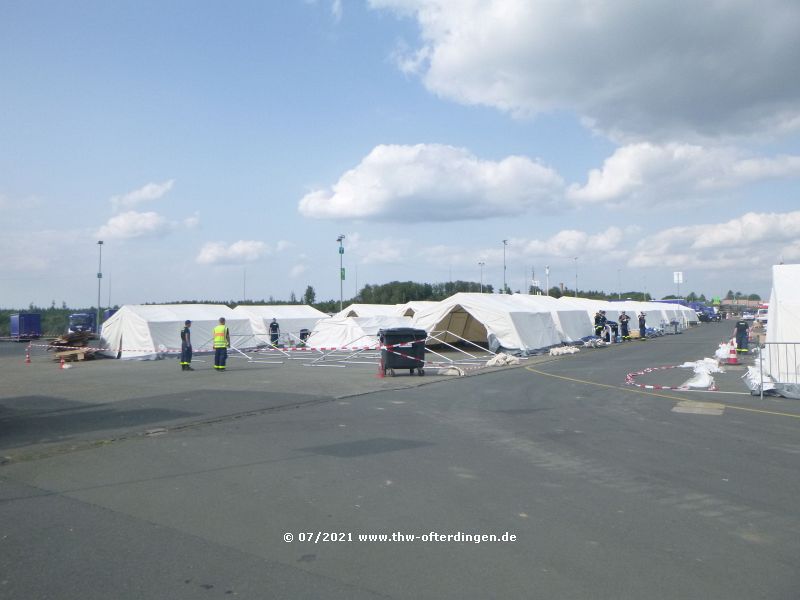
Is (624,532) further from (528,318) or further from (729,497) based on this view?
(528,318)

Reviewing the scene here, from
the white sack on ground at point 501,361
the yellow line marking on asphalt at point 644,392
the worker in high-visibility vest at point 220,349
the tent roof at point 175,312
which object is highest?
the tent roof at point 175,312

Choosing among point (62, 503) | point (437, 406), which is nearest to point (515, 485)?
point (62, 503)

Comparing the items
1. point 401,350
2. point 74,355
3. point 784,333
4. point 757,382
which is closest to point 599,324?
point 784,333

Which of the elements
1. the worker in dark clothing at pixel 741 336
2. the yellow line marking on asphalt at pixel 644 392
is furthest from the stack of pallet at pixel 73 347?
the worker in dark clothing at pixel 741 336

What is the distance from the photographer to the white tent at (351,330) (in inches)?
1297

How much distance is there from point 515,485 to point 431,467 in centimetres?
120

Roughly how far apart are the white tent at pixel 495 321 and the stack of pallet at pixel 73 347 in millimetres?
15775

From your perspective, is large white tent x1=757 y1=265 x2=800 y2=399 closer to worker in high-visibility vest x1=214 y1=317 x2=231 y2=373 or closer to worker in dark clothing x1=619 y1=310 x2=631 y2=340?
worker in high-visibility vest x1=214 y1=317 x2=231 y2=373

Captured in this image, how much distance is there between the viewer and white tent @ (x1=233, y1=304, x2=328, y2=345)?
127ft

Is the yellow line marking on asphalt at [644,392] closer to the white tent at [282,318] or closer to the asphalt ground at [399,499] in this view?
the asphalt ground at [399,499]

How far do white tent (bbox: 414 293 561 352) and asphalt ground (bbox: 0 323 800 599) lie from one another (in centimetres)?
1595

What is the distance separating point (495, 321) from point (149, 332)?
54.9 feet

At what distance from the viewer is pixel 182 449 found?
29.5 feet

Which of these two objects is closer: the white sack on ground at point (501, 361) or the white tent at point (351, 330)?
the white sack on ground at point (501, 361)
